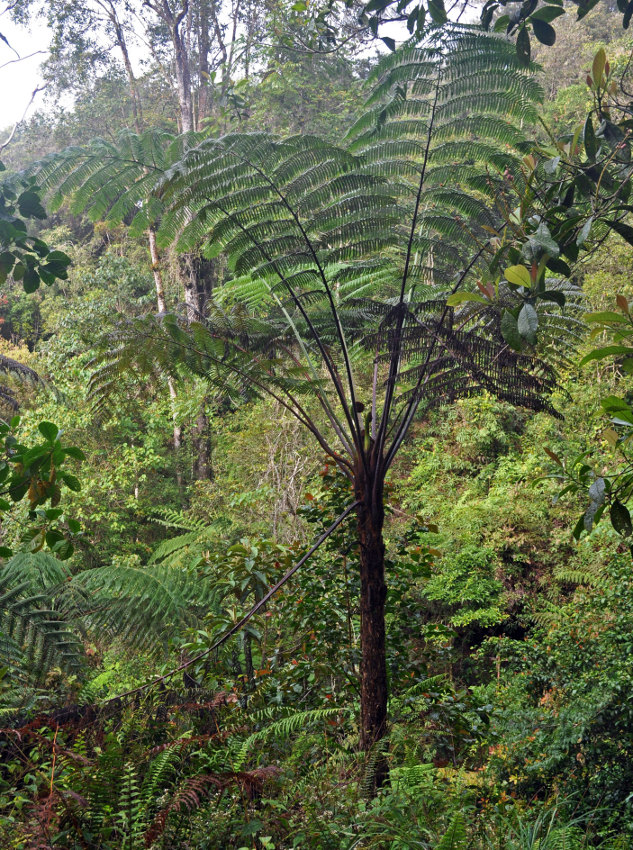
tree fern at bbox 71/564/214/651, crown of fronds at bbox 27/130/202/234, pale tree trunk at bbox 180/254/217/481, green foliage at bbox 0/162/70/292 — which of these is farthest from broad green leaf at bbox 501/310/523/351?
pale tree trunk at bbox 180/254/217/481

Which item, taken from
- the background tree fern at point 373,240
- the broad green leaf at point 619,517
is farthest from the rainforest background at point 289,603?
the background tree fern at point 373,240

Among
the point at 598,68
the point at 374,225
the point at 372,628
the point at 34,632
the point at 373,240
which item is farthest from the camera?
the point at 34,632

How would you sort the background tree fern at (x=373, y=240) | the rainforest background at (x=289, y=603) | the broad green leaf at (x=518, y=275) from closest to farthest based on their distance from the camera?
the broad green leaf at (x=518, y=275), the rainforest background at (x=289, y=603), the background tree fern at (x=373, y=240)

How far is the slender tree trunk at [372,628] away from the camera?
7.24 feet

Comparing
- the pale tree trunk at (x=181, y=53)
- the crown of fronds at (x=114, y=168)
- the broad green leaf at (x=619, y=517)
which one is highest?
the pale tree trunk at (x=181, y=53)

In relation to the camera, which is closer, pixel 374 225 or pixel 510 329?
pixel 510 329

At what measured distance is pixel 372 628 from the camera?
86.9 inches

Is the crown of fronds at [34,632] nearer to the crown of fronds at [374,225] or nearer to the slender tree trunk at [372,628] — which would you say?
the crown of fronds at [374,225]

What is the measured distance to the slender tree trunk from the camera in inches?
86.9

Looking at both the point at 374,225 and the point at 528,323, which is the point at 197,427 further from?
the point at 528,323

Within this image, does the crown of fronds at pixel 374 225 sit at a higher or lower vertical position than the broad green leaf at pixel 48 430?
higher

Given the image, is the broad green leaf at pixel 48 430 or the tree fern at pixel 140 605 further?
the tree fern at pixel 140 605

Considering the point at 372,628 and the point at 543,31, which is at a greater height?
the point at 543,31

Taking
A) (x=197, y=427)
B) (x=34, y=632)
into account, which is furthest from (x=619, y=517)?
(x=197, y=427)
